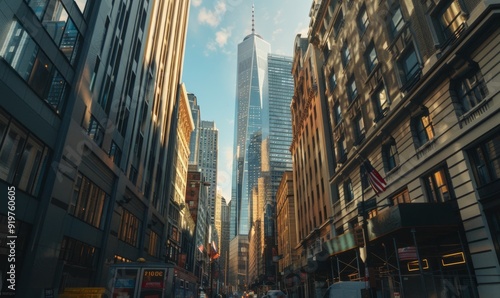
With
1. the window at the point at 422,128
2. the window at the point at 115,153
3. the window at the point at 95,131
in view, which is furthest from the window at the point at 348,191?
the window at the point at 95,131

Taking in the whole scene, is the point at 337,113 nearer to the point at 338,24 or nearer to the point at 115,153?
the point at 338,24

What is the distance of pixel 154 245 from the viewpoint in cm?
3947

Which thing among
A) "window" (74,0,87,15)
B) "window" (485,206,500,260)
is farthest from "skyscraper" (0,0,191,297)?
"window" (485,206,500,260)

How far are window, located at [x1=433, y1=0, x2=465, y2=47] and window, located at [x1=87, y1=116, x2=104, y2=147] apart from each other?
22818mm

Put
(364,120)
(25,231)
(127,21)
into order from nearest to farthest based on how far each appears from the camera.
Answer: (25,231), (364,120), (127,21)

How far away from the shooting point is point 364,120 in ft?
85.0

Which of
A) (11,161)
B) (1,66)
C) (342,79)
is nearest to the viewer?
(1,66)

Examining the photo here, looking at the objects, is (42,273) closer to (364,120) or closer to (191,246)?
(364,120)

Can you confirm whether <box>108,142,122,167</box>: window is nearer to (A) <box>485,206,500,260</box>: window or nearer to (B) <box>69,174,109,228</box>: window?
(B) <box>69,174,109,228</box>: window

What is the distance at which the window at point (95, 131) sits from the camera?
21.6 m

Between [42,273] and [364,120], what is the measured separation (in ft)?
80.4

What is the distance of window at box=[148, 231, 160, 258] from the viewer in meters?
37.3

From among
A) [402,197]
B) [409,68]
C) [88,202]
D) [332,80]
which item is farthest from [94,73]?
[332,80]

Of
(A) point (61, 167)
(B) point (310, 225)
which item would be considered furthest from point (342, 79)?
(A) point (61, 167)
